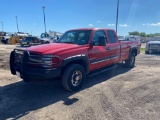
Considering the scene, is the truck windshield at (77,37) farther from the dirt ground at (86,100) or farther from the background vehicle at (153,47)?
the background vehicle at (153,47)

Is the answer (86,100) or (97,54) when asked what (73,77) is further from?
(97,54)

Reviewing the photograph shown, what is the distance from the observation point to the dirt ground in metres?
4.04

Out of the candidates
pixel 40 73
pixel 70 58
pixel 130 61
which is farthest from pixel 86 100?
pixel 130 61

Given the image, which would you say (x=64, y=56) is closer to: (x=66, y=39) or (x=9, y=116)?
(x=66, y=39)

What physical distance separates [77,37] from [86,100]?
2.44 meters

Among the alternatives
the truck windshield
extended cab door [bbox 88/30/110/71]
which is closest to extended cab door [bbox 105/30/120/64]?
extended cab door [bbox 88/30/110/71]

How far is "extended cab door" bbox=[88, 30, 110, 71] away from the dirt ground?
2.17 feet

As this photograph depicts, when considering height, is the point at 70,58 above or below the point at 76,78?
above

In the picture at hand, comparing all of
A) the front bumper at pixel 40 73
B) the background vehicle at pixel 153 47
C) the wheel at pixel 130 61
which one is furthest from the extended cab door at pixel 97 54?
the background vehicle at pixel 153 47

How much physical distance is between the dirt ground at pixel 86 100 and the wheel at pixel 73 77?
210 millimetres

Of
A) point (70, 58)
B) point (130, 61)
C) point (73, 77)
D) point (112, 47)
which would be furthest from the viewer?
point (130, 61)

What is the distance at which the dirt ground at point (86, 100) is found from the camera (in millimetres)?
4037

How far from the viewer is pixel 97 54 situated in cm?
622

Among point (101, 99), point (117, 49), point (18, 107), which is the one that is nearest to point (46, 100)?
point (18, 107)
